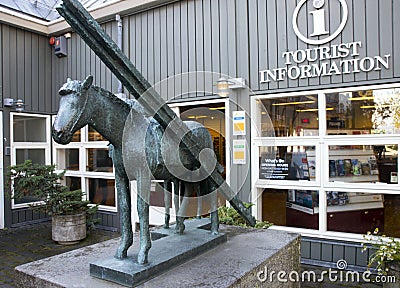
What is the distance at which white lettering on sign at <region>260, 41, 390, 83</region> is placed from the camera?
12.8ft

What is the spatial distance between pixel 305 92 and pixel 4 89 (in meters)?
5.11

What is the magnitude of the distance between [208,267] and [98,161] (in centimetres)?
480

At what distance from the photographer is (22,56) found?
21.1 ft

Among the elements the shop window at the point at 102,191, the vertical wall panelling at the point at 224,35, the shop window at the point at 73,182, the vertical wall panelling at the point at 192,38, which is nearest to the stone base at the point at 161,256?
the vertical wall panelling at the point at 224,35

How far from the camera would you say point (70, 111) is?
1.46m

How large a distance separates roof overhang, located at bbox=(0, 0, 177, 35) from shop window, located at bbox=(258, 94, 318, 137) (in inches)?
93.5

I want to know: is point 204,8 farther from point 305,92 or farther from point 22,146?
point 22,146

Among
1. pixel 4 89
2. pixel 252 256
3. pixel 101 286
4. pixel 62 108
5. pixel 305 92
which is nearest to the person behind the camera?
pixel 62 108

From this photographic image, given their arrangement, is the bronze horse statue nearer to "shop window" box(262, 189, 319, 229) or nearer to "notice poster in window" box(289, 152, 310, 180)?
"notice poster in window" box(289, 152, 310, 180)

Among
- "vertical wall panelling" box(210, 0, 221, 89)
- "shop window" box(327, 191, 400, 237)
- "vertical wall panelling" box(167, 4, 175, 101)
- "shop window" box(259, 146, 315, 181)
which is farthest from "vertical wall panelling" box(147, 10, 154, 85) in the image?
"shop window" box(327, 191, 400, 237)

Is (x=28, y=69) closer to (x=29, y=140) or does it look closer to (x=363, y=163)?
Result: (x=29, y=140)

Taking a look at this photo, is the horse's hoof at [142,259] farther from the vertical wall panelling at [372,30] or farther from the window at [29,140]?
the window at [29,140]

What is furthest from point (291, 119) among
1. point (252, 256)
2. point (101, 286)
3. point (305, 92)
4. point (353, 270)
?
point (101, 286)

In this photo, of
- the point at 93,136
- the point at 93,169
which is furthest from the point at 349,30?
the point at 93,169
